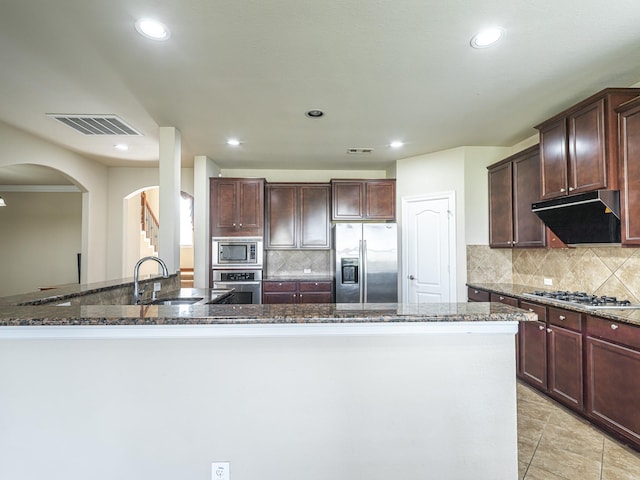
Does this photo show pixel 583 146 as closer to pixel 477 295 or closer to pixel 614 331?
pixel 614 331

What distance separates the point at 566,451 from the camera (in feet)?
7.01

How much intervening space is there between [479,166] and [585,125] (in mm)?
1706

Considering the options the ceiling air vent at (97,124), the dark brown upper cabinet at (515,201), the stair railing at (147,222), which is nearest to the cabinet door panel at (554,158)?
the dark brown upper cabinet at (515,201)

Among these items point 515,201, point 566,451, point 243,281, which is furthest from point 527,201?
point 243,281

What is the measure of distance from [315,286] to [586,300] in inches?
121

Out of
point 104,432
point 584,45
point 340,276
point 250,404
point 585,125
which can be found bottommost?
point 104,432

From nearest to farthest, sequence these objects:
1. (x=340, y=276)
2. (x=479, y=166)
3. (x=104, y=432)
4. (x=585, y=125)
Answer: (x=104, y=432) → (x=585, y=125) → (x=479, y=166) → (x=340, y=276)

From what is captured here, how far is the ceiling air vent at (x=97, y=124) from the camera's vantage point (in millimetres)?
3367

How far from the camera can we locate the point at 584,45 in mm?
2117

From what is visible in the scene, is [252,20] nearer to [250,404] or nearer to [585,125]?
[250,404]

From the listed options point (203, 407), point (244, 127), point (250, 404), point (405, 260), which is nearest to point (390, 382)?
point (250, 404)

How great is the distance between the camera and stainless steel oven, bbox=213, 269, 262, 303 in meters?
4.65

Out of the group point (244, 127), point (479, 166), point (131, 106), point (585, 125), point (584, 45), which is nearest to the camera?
point (584, 45)

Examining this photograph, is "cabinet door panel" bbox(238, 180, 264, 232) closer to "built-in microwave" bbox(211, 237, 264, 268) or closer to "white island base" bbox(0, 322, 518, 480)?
"built-in microwave" bbox(211, 237, 264, 268)
